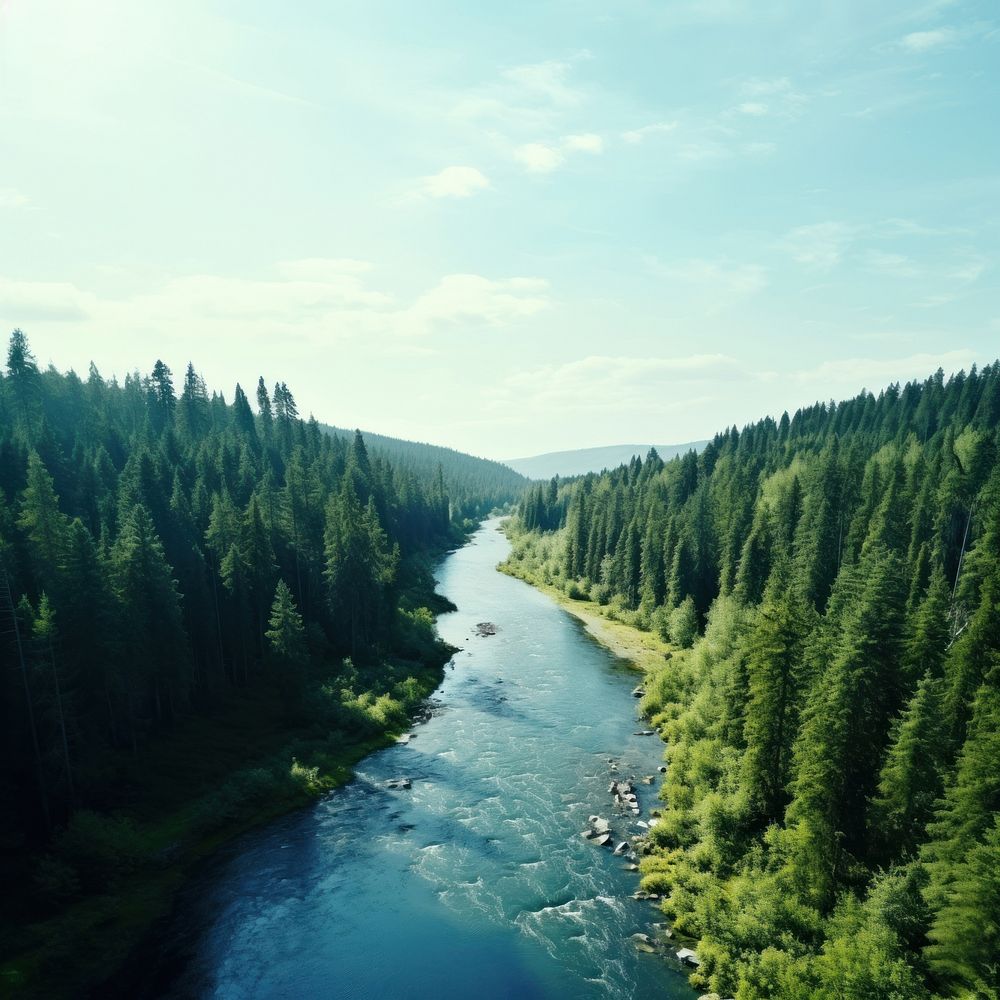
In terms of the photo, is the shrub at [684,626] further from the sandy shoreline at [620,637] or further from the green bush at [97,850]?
the green bush at [97,850]

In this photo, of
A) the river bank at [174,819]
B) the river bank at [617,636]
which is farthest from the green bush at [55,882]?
the river bank at [617,636]

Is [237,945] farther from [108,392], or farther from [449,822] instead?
[108,392]

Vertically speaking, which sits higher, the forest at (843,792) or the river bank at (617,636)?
the forest at (843,792)

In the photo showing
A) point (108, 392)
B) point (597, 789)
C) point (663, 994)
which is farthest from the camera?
point (108, 392)

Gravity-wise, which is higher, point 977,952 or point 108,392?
point 108,392

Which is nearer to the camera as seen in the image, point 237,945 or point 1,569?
point 237,945

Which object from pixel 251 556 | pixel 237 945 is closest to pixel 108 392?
pixel 251 556

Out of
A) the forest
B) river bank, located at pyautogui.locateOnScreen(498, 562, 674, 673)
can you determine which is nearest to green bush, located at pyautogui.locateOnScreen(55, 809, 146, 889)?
the forest
